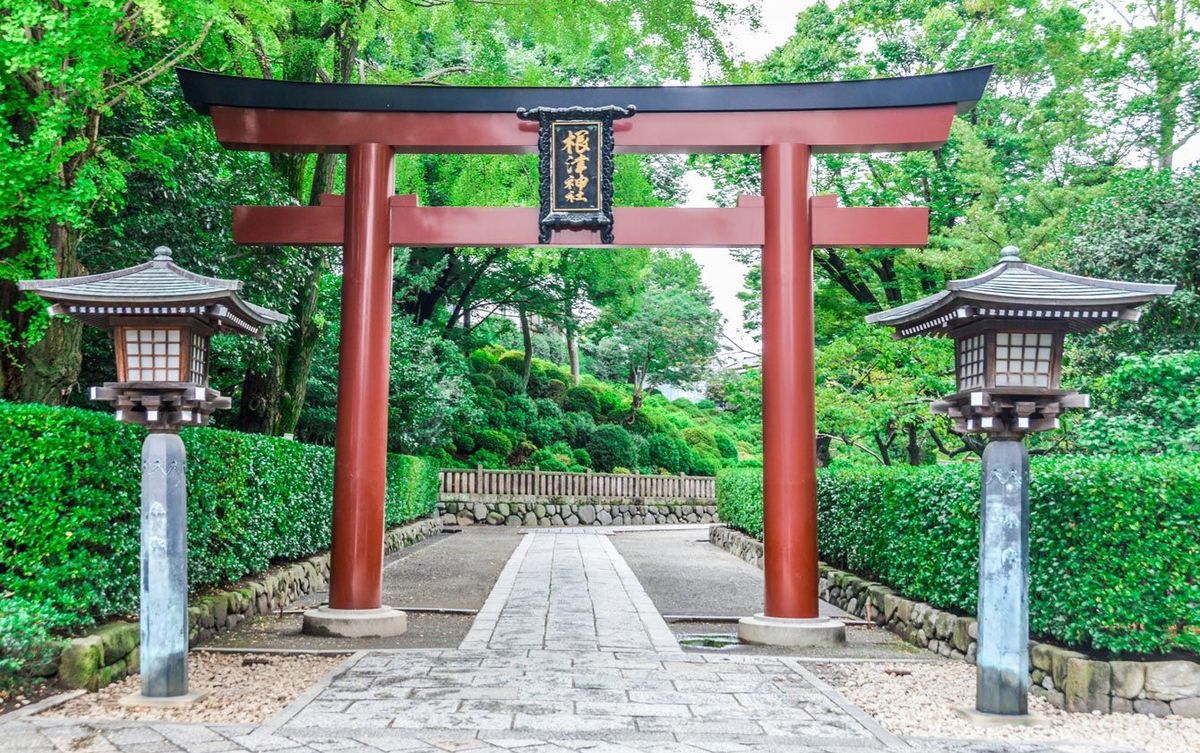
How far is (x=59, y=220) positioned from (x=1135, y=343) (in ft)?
36.1

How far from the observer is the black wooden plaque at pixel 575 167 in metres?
8.54

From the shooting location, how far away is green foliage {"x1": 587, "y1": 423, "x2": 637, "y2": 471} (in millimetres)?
29797

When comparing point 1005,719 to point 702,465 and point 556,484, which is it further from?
point 702,465

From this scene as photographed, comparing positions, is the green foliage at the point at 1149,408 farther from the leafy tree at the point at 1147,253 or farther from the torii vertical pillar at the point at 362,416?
the torii vertical pillar at the point at 362,416

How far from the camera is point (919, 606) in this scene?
28.1 feet

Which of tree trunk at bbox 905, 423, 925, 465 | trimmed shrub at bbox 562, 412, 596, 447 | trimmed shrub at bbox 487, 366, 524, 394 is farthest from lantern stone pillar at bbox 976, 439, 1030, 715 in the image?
trimmed shrub at bbox 487, 366, 524, 394

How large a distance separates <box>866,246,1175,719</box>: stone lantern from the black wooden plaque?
358 cm

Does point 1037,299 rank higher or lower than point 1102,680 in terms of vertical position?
higher

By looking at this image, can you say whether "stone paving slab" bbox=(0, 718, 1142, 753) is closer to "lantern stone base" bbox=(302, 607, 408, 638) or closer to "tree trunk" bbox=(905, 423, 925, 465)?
"lantern stone base" bbox=(302, 607, 408, 638)

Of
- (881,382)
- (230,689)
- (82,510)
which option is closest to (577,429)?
(881,382)

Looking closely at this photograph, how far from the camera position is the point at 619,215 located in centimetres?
872

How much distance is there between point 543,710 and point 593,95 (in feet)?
19.0

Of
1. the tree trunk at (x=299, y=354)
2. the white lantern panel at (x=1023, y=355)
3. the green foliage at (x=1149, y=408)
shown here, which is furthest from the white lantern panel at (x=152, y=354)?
the green foliage at (x=1149, y=408)

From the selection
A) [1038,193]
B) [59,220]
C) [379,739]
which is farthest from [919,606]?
[1038,193]
